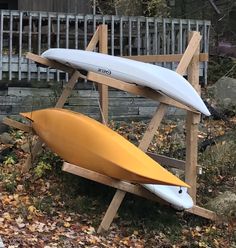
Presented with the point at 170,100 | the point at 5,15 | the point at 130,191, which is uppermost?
the point at 5,15

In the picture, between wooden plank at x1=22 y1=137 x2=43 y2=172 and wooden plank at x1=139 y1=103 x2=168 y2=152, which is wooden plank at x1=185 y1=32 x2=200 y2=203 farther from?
wooden plank at x1=22 y1=137 x2=43 y2=172

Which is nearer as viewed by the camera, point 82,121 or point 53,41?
point 82,121

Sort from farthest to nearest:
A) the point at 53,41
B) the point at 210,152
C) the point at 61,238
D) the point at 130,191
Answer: the point at 53,41, the point at 210,152, the point at 130,191, the point at 61,238

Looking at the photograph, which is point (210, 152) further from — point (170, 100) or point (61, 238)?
point (61, 238)

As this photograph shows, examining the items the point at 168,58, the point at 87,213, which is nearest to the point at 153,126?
the point at 168,58

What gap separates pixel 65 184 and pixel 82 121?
108cm

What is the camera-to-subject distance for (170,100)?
629 cm

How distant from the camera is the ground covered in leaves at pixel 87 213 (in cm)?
604

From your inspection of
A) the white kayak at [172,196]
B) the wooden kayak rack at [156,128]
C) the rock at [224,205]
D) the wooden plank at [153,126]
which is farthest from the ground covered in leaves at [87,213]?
the wooden plank at [153,126]

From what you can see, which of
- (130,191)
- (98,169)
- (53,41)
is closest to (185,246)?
(130,191)

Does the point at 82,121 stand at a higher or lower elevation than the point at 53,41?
lower

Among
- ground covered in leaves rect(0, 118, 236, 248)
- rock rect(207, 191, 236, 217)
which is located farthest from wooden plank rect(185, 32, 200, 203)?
ground covered in leaves rect(0, 118, 236, 248)

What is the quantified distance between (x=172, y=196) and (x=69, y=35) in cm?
→ 546

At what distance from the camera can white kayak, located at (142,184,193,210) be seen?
6.25m
